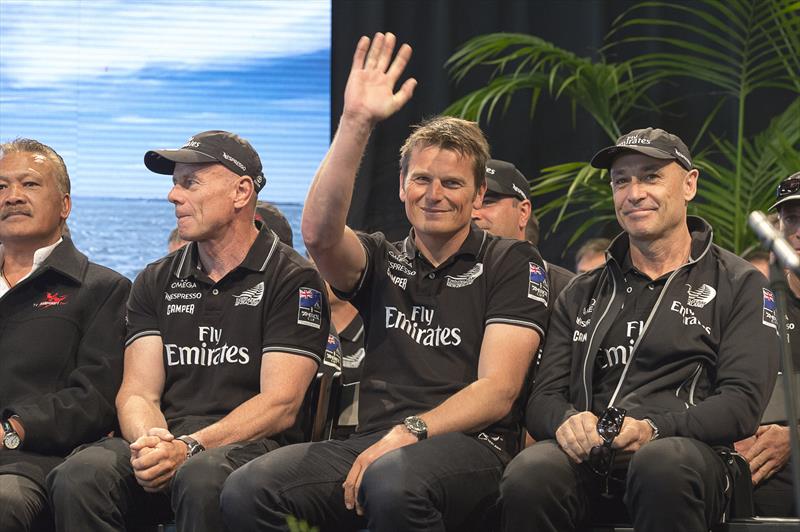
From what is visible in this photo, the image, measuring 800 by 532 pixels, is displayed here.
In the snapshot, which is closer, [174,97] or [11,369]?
[11,369]

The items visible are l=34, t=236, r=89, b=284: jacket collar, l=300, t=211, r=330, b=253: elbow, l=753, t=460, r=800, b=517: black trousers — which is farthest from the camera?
l=34, t=236, r=89, b=284: jacket collar

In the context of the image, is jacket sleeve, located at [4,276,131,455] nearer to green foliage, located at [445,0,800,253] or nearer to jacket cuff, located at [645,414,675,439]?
jacket cuff, located at [645,414,675,439]

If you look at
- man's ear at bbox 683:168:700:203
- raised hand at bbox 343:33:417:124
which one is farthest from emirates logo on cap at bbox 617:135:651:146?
raised hand at bbox 343:33:417:124

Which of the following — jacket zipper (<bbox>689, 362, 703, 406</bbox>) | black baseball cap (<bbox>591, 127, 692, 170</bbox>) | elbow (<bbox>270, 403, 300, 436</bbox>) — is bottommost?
elbow (<bbox>270, 403, 300, 436</bbox>)

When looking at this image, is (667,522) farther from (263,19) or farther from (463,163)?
(263,19)

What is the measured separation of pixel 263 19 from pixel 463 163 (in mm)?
2936

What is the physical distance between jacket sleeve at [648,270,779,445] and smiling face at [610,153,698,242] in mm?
276

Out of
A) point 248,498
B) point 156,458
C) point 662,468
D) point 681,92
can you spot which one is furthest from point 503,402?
point 681,92

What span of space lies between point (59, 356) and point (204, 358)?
49 cm

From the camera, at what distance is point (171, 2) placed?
6086mm

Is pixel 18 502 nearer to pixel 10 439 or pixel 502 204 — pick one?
pixel 10 439

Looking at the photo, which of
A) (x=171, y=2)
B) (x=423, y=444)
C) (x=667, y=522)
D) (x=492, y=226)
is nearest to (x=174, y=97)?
(x=171, y=2)

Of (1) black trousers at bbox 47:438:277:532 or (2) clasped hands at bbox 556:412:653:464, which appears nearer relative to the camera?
(2) clasped hands at bbox 556:412:653:464

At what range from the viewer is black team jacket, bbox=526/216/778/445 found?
3053 mm
